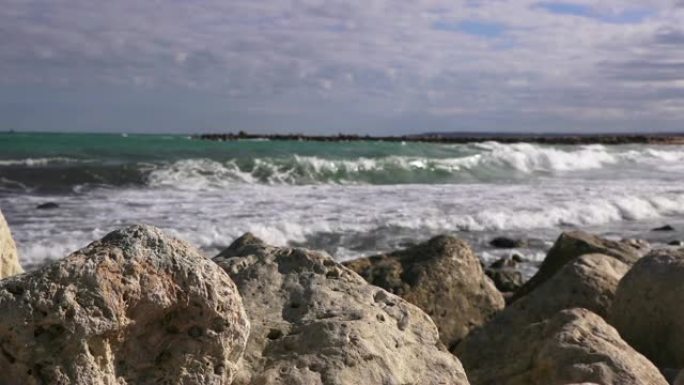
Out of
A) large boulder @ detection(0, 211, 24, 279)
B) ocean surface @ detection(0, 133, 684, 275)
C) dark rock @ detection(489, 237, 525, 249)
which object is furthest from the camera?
ocean surface @ detection(0, 133, 684, 275)

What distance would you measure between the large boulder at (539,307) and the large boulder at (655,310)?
32 centimetres

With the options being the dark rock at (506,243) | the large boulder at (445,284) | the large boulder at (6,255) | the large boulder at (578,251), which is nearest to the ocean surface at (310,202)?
the dark rock at (506,243)

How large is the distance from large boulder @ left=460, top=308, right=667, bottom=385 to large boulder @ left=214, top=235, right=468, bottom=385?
27.3 inches

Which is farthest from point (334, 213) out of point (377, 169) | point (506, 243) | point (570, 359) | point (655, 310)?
point (377, 169)

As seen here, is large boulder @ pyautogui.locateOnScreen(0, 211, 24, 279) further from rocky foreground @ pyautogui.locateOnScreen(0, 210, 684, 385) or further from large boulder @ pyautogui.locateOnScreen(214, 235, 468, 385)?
large boulder @ pyautogui.locateOnScreen(214, 235, 468, 385)

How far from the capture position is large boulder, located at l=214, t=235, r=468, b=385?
11.2 ft

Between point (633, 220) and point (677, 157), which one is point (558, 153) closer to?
point (677, 157)

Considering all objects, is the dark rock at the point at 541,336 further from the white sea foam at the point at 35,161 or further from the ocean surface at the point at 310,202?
the white sea foam at the point at 35,161

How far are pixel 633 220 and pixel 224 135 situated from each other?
53.4m

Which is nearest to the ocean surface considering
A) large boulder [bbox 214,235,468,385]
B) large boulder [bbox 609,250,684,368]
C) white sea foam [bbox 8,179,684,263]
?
white sea foam [bbox 8,179,684,263]

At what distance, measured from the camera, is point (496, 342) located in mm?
5156

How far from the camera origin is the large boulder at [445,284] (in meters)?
6.25

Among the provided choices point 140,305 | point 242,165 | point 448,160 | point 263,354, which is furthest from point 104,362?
point 448,160

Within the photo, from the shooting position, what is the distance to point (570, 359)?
4.23 meters
